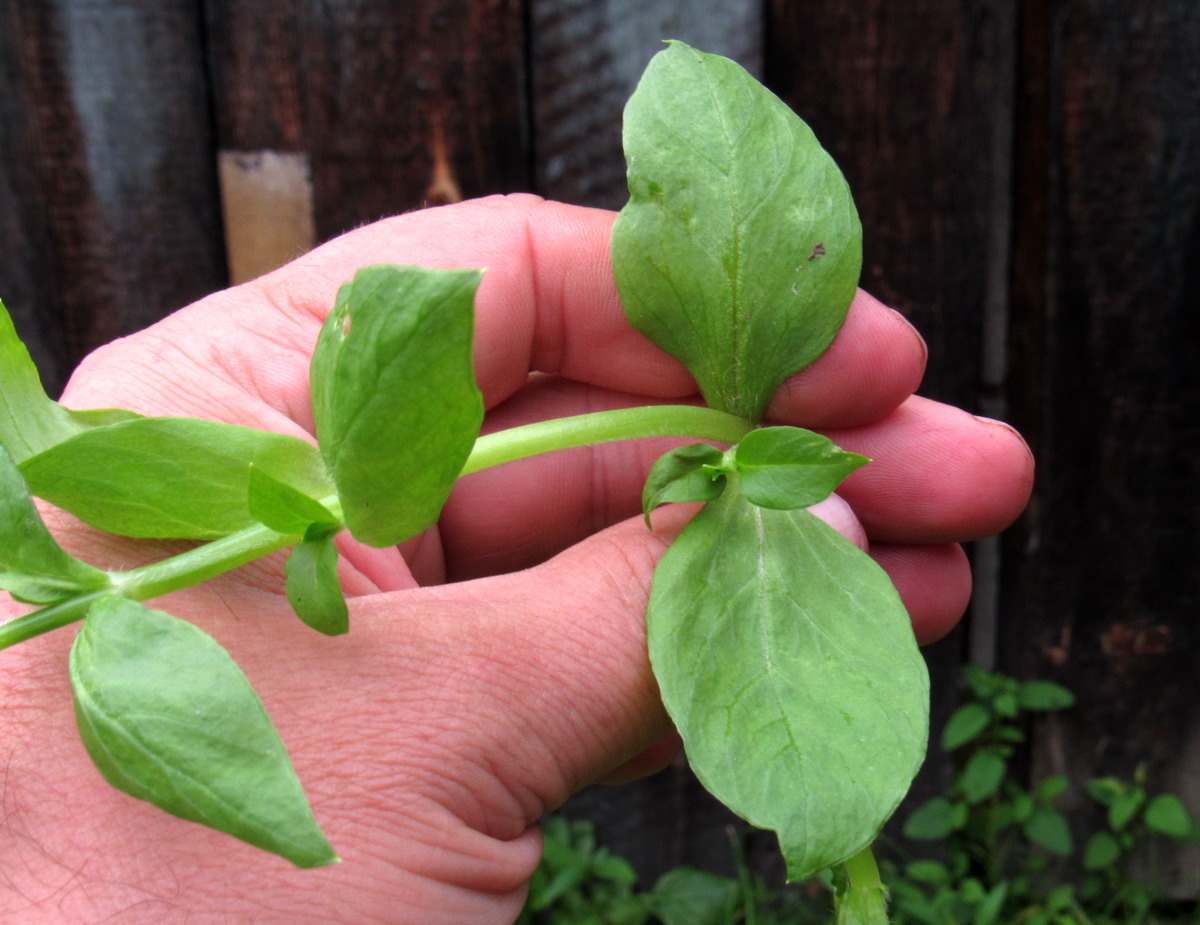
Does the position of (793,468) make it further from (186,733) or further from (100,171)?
(100,171)

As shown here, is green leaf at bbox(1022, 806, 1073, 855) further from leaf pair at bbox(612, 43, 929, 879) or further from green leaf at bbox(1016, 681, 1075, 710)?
leaf pair at bbox(612, 43, 929, 879)

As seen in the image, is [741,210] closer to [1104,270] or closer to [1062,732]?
[1104,270]

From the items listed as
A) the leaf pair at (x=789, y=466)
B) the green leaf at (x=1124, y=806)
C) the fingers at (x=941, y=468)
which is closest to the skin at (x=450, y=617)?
the fingers at (x=941, y=468)

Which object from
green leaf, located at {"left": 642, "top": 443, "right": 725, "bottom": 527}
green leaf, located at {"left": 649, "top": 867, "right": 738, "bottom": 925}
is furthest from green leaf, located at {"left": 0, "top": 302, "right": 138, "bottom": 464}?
green leaf, located at {"left": 649, "top": 867, "right": 738, "bottom": 925}

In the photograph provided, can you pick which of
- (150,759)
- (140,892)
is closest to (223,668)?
(150,759)

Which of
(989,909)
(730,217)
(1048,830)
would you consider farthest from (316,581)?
(1048,830)

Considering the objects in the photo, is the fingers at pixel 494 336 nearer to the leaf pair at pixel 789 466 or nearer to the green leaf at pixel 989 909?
the leaf pair at pixel 789 466

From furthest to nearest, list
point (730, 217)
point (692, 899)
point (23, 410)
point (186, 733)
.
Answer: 1. point (692, 899)
2. point (730, 217)
3. point (23, 410)
4. point (186, 733)
